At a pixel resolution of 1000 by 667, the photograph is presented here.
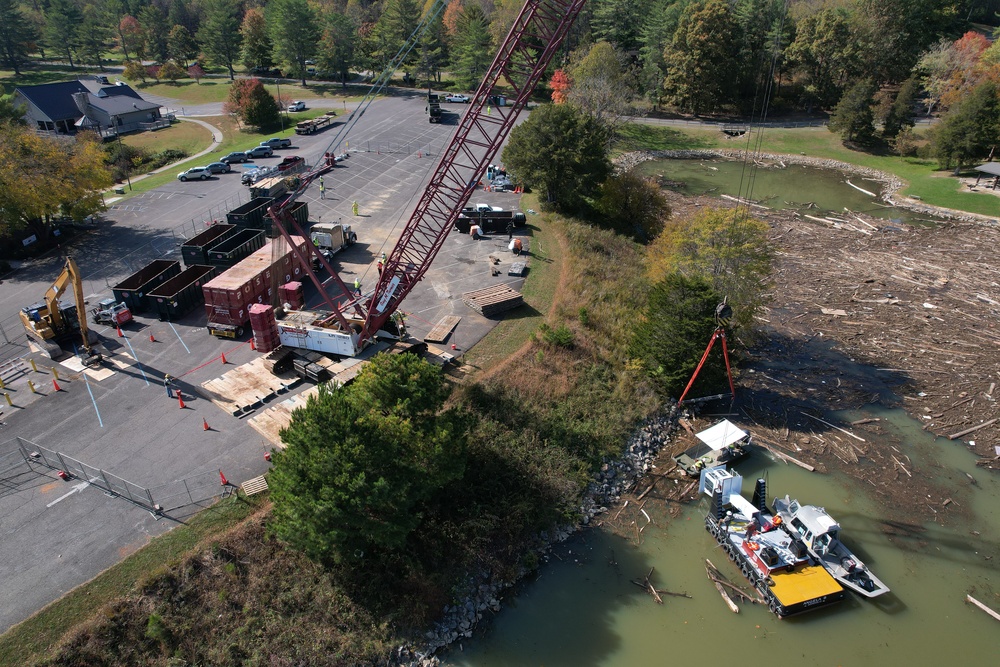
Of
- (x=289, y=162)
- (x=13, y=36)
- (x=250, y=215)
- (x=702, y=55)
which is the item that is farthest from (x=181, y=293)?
(x=13, y=36)

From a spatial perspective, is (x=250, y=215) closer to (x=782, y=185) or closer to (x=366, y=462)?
Result: (x=366, y=462)

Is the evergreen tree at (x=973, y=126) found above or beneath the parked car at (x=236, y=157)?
above

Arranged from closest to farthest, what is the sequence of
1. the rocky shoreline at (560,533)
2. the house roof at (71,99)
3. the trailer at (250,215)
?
1. the rocky shoreline at (560,533)
2. the trailer at (250,215)
3. the house roof at (71,99)

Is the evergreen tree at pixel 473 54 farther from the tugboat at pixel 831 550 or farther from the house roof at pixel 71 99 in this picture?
the tugboat at pixel 831 550

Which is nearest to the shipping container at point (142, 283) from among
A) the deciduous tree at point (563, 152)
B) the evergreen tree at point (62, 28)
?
the deciduous tree at point (563, 152)

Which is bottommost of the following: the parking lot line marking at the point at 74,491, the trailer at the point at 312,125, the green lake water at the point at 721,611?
the green lake water at the point at 721,611

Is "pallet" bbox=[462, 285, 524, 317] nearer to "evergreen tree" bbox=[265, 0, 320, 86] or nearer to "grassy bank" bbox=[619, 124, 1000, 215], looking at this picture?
"grassy bank" bbox=[619, 124, 1000, 215]

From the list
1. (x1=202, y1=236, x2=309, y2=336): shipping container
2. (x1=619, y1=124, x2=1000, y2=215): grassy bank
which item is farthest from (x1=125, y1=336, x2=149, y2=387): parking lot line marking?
(x1=619, y1=124, x2=1000, y2=215): grassy bank
